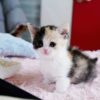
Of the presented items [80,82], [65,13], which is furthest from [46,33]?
[65,13]

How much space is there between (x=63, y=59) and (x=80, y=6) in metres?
1.88

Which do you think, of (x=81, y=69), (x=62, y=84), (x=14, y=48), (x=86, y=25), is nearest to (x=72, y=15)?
(x=86, y=25)

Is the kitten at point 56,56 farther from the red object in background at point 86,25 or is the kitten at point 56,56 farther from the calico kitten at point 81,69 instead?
the red object in background at point 86,25

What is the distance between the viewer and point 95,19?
3168 mm

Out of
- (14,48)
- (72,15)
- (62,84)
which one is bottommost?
(72,15)

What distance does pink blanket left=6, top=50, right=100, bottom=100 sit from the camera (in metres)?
1.26

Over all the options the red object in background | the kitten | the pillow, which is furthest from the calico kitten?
the red object in background

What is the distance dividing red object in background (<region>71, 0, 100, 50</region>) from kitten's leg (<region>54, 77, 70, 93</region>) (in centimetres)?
187

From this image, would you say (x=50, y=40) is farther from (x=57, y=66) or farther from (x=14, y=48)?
(x=14, y=48)

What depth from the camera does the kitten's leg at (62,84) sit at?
1.33m

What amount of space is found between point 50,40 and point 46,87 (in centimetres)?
23

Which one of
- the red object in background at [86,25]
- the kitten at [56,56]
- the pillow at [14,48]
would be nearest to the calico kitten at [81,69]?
the kitten at [56,56]

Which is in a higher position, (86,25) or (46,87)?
(46,87)

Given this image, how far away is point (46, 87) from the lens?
4.49 ft
